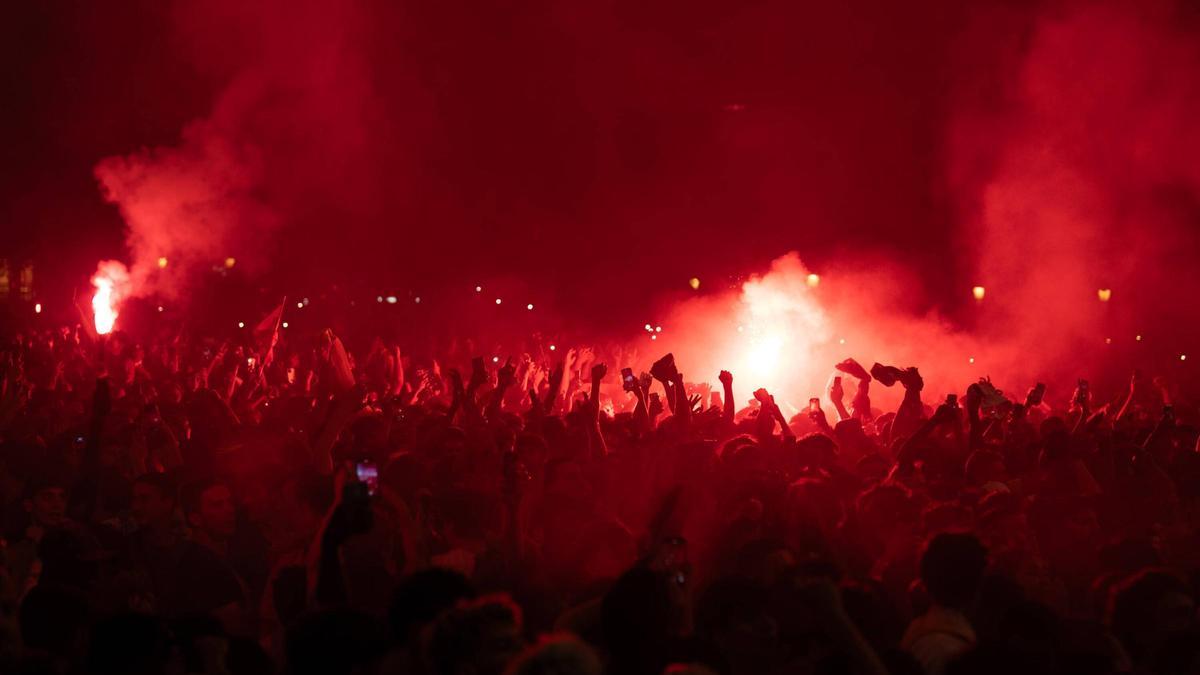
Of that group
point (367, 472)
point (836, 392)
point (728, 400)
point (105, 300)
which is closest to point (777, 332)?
point (836, 392)

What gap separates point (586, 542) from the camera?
537 cm

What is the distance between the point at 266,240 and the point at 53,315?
10141 mm

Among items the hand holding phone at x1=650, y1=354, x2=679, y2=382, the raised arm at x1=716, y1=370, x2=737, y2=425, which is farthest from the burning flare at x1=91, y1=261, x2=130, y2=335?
the raised arm at x1=716, y1=370, x2=737, y2=425

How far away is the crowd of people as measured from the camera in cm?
365

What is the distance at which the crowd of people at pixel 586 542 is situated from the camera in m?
3.65

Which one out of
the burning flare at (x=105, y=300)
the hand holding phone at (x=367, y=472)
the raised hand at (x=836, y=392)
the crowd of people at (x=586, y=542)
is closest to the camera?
the crowd of people at (x=586, y=542)

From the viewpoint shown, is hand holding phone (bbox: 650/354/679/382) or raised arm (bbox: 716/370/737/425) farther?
raised arm (bbox: 716/370/737/425)

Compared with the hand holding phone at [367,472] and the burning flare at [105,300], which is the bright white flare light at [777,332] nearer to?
the burning flare at [105,300]

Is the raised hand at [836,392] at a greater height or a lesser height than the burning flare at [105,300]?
lesser

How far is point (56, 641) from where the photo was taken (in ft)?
13.7

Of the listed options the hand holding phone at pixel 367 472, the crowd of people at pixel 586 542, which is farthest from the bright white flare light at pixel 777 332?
the hand holding phone at pixel 367 472

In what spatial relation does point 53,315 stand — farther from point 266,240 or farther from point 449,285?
point 449,285

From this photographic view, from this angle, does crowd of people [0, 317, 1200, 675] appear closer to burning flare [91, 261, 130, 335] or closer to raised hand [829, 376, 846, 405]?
raised hand [829, 376, 846, 405]

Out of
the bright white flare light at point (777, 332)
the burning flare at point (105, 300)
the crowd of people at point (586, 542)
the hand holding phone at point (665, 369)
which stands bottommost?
the crowd of people at point (586, 542)
